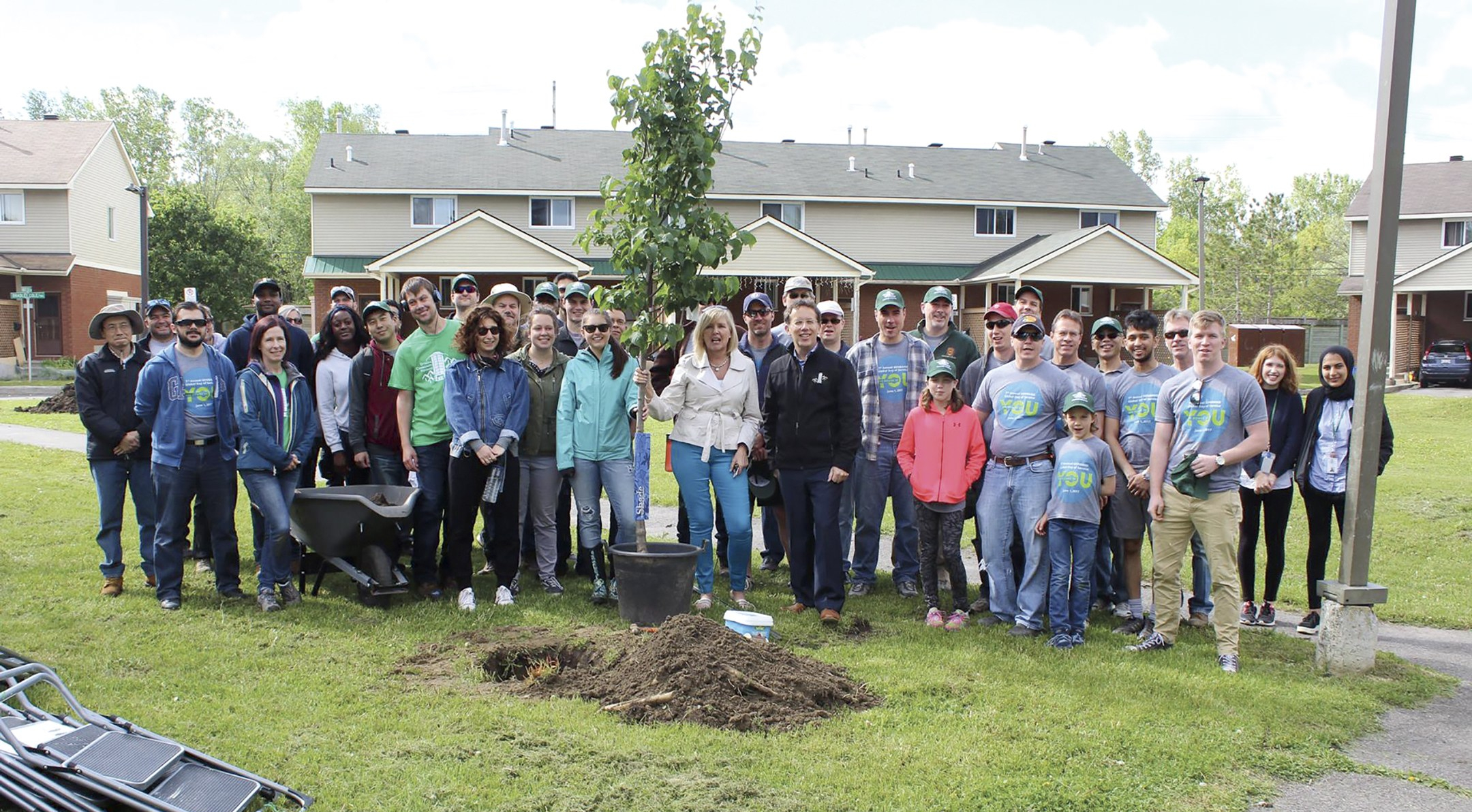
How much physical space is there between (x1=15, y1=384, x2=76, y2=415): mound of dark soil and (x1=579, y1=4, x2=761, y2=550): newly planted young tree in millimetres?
19123

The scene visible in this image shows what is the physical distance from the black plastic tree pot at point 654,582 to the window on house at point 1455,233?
4155 cm

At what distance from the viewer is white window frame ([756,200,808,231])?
37.2 m

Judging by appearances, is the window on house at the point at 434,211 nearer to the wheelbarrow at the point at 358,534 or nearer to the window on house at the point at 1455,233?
the wheelbarrow at the point at 358,534

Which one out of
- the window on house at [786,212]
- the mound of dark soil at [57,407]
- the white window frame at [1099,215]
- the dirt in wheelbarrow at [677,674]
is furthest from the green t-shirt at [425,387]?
the white window frame at [1099,215]

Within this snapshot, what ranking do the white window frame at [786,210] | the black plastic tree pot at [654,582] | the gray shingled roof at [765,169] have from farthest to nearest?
1. the white window frame at [786,210]
2. the gray shingled roof at [765,169]
3. the black plastic tree pot at [654,582]

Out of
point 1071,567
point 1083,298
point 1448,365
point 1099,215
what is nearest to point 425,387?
point 1071,567

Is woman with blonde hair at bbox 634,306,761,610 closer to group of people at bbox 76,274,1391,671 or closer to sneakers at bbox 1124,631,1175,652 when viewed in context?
group of people at bbox 76,274,1391,671

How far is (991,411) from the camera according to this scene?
715 centimetres

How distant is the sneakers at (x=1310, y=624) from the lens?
701 cm

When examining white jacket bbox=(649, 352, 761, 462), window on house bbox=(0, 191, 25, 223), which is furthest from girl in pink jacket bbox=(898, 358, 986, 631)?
window on house bbox=(0, 191, 25, 223)

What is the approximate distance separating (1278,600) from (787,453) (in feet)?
13.3

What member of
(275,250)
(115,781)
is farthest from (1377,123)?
(275,250)

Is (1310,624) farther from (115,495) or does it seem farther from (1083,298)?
(1083,298)

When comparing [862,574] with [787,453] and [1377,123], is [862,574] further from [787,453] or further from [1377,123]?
[1377,123]
